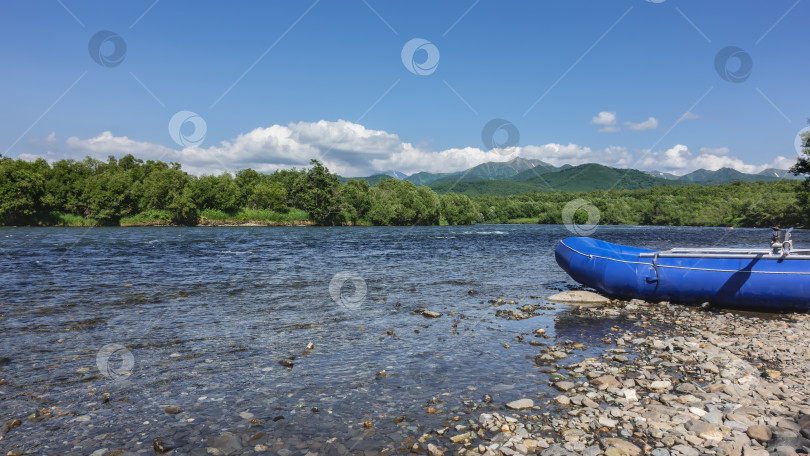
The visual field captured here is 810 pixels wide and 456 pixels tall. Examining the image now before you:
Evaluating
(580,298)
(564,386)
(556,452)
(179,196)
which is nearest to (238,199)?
(179,196)

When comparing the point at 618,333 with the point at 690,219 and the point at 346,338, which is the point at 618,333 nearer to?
the point at 346,338

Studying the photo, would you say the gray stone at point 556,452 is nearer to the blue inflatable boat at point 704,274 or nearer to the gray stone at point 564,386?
the gray stone at point 564,386

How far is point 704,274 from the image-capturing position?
16.5 meters

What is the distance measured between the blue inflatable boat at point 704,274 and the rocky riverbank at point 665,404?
A: 3.21 m

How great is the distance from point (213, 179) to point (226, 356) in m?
116

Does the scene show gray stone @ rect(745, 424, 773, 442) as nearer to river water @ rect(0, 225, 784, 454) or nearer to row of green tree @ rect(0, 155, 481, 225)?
river water @ rect(0, 225, 784, 454)

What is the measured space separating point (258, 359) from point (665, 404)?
8.89 metres

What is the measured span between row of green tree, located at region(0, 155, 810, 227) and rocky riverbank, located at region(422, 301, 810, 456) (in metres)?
113

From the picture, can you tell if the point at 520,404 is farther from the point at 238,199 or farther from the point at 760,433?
the point at 238,199

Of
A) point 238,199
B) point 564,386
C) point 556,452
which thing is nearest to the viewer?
point 556,452

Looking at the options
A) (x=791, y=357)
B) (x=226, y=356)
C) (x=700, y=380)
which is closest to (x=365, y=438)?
(x=226, y=356)

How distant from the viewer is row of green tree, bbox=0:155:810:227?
97812 mm

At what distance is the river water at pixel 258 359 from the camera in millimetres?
7273

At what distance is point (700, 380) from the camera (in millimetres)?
9094
